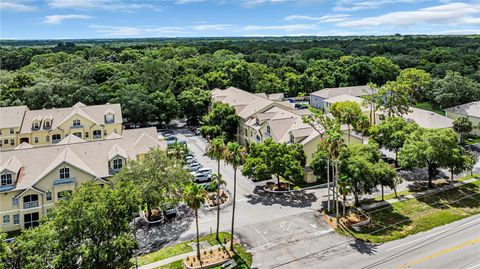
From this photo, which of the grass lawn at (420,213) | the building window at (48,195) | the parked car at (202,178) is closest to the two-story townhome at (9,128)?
the building window at (48,195)

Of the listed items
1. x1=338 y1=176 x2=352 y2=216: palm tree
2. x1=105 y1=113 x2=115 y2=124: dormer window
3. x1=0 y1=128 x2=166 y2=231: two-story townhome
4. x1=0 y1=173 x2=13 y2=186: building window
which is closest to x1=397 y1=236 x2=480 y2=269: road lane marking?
x1=338 y1=176 x2=352 y2=216: palm tree

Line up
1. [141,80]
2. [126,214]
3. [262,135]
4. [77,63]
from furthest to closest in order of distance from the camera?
[77,63], [141,80], [262,135], [126,214]

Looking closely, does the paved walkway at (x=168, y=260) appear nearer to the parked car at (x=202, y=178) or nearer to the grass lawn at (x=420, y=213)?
the grass lawn at (x=420, y=213)

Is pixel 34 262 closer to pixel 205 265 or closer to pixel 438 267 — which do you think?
Result: pixel 205 265

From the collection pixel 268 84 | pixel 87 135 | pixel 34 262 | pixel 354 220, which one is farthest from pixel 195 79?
pixel 34 262

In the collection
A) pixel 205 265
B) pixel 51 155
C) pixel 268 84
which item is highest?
pixel 268 84
